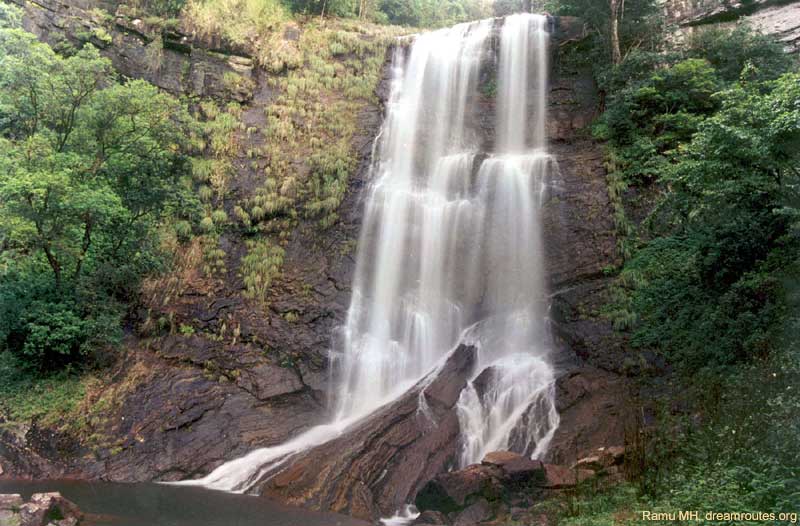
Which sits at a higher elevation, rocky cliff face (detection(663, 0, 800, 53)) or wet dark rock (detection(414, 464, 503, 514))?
rocky cliff face (detection(663, 0, 800, 53))

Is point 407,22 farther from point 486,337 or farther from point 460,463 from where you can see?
point 460,463

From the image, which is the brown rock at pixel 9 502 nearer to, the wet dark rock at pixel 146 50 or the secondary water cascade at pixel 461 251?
the secondary water cascade at pixel 461 251

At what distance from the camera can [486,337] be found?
1441 centimetres

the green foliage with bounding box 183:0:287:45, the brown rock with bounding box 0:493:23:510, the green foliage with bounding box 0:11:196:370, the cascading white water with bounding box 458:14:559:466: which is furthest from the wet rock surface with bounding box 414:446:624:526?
the green foliage with bounding box 183:0:287:45

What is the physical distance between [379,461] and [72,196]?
916 cm

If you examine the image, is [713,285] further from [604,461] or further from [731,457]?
[731,457]

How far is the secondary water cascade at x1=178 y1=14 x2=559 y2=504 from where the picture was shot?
12.1 metres

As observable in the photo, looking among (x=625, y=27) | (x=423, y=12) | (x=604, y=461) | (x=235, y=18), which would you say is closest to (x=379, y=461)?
(x=604, y=461)

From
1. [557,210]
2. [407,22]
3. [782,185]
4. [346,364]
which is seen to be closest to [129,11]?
[407,22]

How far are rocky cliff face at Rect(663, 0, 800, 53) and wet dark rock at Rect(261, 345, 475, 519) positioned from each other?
1490cm

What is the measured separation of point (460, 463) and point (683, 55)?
14.1m

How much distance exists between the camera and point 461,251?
1596 centimetres

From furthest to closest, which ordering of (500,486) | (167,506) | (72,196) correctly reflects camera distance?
1. (72,196)
2. (167,506)
3. (500,486)

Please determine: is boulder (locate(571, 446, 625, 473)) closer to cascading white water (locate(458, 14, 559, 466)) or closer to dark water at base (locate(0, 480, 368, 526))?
cascading white water (locate(458, 14, 559, 466))
